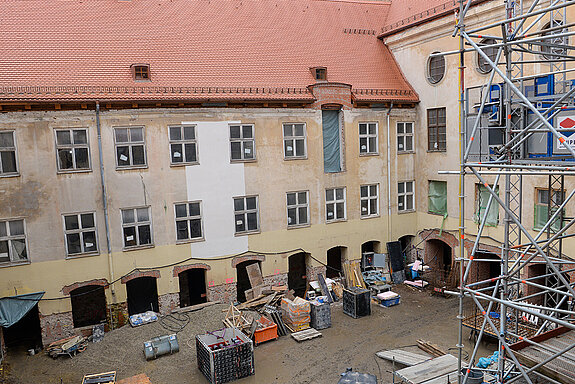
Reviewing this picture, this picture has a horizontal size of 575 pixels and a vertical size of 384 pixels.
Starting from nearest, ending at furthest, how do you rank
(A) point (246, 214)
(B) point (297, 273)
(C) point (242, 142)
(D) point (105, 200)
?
(D) point (105, 200)
(C) point (242, 142)
(A) point (246, 214)
(B) point (297, 273)

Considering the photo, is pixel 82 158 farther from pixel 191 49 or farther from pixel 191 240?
pixel 191 49

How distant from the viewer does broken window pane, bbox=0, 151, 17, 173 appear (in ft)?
56.0

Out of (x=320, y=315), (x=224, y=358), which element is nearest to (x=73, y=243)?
(x=224, y=358)

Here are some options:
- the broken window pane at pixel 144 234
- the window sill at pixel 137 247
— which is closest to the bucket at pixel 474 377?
the window sill at pixel 137 247

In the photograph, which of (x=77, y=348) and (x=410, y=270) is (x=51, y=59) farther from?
(x=410, y=270)

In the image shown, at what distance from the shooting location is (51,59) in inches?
735

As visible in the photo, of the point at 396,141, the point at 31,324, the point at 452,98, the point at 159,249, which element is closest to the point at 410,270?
the point at 396,141

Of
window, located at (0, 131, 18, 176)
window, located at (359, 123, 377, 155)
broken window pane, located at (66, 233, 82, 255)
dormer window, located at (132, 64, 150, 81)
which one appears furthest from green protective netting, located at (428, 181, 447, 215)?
window, located at (0, 131, 18, 176)

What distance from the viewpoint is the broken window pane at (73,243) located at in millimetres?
18109

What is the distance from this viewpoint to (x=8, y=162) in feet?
56.3

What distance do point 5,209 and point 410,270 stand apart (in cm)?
1813

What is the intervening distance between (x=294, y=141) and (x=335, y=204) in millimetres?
3672

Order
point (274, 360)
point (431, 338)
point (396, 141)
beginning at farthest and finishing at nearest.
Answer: point (396, 141) < point (431, 338) < point (274, 360)

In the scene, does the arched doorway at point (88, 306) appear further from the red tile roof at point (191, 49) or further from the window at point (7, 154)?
the red tile roof at point (191, 49)
